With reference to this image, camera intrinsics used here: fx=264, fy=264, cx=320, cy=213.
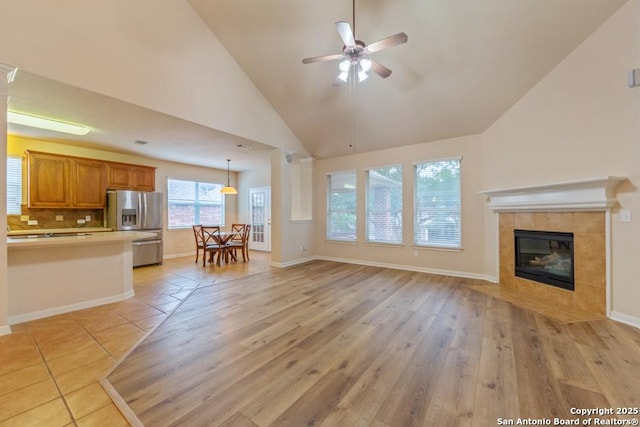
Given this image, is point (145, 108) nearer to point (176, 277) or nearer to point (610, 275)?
point (176, 277)

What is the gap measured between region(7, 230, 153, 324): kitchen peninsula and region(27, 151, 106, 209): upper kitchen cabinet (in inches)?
89.3

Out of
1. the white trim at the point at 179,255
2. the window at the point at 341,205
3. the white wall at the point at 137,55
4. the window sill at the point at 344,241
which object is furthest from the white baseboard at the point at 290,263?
the white trim at the point at 179,255

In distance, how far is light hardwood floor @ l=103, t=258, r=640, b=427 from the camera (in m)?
1.58

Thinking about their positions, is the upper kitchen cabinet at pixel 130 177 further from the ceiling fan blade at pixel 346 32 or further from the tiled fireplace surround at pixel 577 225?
the tiled fireplace surround at pixel 577 225

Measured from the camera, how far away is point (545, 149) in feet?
12.1

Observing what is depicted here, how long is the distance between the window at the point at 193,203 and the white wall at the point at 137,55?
3680 millimetres

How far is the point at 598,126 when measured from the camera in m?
3.10

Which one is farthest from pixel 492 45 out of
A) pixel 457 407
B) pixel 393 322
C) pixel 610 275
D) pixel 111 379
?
pixel 111 379

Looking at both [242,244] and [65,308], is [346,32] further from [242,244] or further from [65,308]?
[242,244]

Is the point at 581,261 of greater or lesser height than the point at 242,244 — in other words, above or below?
above

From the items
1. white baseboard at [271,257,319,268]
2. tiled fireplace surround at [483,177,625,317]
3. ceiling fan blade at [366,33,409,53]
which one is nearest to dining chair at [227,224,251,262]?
white baseboard at [271,257,319,268]

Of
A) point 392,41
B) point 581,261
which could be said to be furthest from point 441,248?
point 392,41

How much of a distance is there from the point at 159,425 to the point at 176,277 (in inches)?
154

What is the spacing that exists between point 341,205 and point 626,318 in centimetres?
479
